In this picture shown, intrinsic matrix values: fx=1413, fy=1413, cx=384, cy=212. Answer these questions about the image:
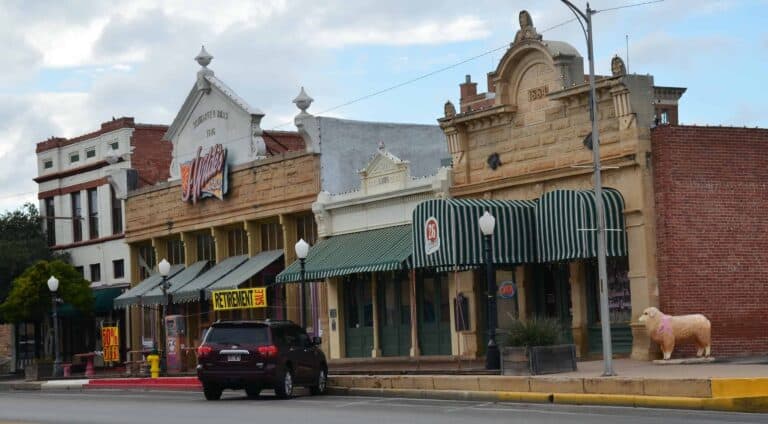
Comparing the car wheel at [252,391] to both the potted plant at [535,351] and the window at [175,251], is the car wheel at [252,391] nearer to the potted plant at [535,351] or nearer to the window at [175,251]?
the potted plant at [535,351]

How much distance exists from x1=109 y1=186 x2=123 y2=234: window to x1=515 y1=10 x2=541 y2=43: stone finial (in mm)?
26329

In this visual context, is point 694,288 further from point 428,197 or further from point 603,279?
point 428,197

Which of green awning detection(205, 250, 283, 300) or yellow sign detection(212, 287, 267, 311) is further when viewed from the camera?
green awning detection(205, 250, 283, 300)

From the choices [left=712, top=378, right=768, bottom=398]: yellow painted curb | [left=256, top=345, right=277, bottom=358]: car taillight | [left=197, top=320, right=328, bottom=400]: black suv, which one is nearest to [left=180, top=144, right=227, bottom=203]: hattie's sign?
[left=197, top=320, right=328, bottom=400]: black suv

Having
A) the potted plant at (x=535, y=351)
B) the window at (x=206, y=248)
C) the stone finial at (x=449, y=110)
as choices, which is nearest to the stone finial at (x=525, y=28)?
the stone finial at (x=449, y=110)

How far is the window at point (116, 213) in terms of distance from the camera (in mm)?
57812

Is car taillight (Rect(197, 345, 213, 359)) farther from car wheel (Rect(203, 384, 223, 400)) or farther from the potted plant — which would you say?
the potted plant

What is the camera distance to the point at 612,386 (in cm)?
2470

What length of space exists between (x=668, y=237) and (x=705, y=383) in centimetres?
968

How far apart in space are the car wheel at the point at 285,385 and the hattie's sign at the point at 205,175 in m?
19.8

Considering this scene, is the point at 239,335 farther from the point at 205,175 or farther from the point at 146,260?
A: the point at 146,260

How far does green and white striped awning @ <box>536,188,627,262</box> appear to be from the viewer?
1270 inches

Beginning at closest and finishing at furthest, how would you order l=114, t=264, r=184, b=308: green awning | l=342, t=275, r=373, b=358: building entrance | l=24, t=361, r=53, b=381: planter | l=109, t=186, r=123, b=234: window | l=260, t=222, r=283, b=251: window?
l=342, t=275, r=373, b=358: building entrance
l=260, t=222, r=283, b=251: window
l=24, t=361, r=53, b=381: planter
l=114, t=264, r=184, b=308: green awning
l=109, t=186, r=123, b=234: window

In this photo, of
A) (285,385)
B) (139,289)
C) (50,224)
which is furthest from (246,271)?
(50,224)
